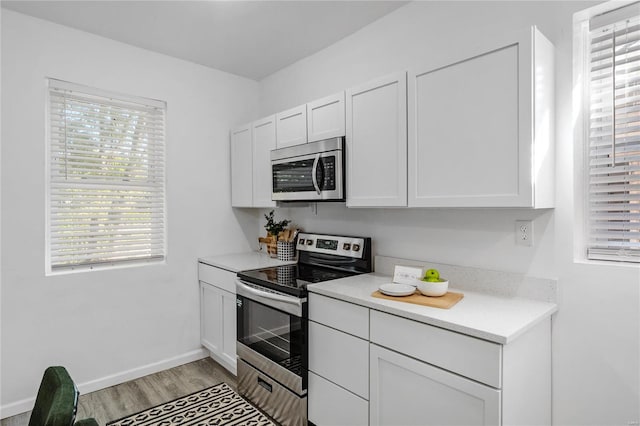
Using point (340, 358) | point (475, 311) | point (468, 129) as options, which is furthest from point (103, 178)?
point (475, 311)

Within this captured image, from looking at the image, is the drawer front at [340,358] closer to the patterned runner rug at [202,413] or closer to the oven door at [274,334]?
the oven door at [274,334]

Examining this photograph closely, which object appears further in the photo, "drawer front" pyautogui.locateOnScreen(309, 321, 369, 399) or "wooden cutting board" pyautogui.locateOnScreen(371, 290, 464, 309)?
"drawer front" pyautogui.locateOnScreen(309, 321, 369, 399)

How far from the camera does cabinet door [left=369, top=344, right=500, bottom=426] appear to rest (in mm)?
1363

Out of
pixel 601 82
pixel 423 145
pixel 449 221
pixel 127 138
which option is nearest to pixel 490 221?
pixel 449 221

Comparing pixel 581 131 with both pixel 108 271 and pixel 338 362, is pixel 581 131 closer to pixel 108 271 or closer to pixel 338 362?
pixel 338 362

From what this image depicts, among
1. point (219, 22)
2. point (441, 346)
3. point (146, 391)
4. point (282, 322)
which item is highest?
point (219, 22)

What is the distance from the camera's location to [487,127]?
63.7 inches

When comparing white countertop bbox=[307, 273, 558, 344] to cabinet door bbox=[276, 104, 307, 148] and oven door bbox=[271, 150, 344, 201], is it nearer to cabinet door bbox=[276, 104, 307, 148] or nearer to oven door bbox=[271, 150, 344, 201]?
oven door bbox=[271, 150, 344, 201]

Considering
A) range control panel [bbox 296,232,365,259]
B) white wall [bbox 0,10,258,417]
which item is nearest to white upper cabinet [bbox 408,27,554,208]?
range control panel [bbox 296,232,365,259]

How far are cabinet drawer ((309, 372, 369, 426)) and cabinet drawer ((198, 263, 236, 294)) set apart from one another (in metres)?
0.98

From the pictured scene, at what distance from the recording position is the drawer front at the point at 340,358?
1792mm

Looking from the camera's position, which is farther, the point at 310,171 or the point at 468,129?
the point at 310,171

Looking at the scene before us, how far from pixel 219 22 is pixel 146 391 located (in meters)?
2.73

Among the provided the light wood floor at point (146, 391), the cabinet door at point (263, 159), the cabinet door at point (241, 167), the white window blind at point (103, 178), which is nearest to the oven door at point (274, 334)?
the light wood floor at point (146, 391)
